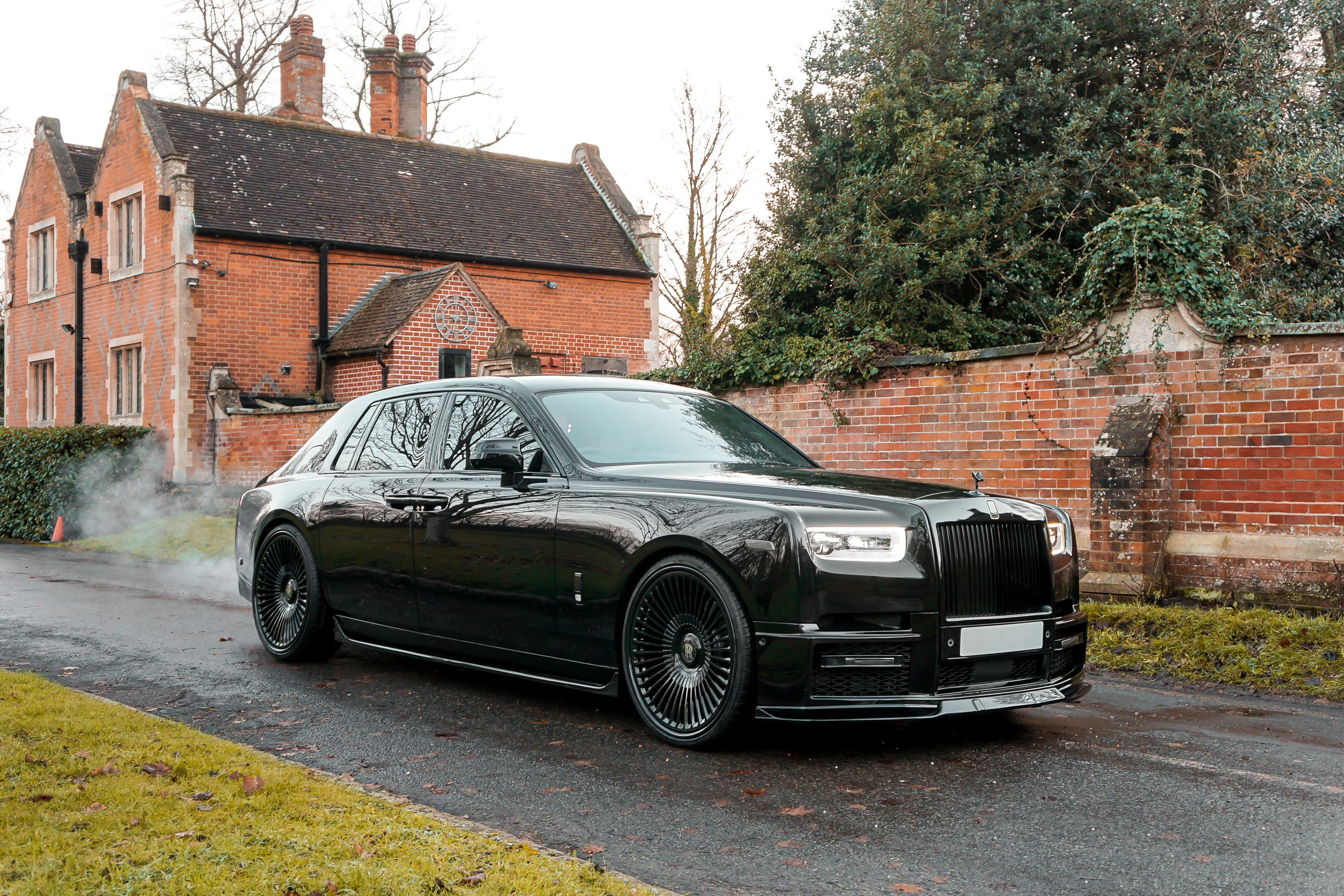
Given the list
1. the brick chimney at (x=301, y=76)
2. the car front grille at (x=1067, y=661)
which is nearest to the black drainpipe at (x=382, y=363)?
the brick chimney at (x=301, y=76)

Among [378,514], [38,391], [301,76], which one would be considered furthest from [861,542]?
[38,391]

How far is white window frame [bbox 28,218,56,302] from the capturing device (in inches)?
1118

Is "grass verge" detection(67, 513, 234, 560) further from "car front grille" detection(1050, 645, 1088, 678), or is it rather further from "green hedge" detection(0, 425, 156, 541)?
"car front grille" detection(1050, 645, 1088, 678)

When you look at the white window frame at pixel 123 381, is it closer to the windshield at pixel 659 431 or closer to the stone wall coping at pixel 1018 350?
the stone wall coping at pixel 1018 350

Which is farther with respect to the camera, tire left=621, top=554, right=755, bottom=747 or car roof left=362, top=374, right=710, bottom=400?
car roof left=362, top=374, right=710, bottom=400

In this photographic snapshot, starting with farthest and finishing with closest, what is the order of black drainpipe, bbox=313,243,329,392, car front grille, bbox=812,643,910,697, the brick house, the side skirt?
1. black drainpipe, bbox=313,243,329,392
2. the brick house
3. the side skirt
4. car front grille, bbox=812,643,910,697

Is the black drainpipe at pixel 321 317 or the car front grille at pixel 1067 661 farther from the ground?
the black drainpipe at pixel 321 317

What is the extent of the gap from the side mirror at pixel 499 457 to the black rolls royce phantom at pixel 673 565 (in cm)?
2

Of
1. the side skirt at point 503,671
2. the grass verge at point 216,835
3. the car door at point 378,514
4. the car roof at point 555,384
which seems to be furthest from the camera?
the car door at point 378,514

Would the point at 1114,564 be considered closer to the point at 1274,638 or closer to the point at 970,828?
the point at 1274,638

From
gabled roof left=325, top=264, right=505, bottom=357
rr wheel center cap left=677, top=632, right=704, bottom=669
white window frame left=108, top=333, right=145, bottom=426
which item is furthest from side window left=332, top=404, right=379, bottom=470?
A: white window frame left=108, top=333, right=145, bottom=426

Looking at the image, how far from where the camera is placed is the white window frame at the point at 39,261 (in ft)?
93.2

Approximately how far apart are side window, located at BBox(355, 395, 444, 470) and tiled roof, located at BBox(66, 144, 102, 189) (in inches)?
976

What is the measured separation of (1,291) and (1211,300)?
35685 millimetres
